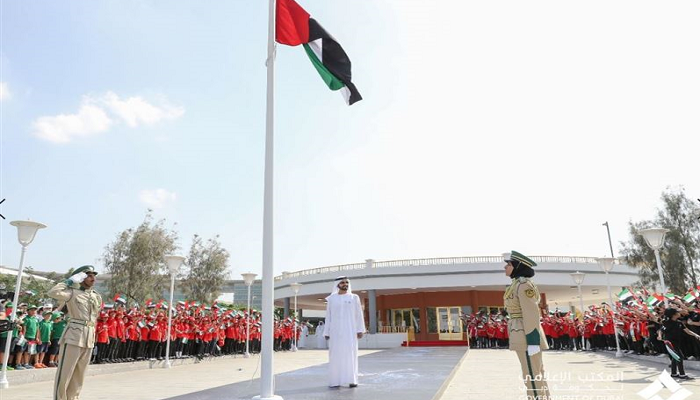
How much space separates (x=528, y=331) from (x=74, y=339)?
15.7 feet

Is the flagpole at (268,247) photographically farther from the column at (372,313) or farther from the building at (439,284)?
the column at (372,313)

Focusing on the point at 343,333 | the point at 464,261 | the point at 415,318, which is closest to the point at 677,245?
the point at 464,261

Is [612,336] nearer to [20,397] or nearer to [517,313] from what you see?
[517,313]

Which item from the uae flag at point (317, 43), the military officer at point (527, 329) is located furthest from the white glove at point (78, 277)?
the military officer at point (527, 329)

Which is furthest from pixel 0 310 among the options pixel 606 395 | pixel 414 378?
pixel 606 395

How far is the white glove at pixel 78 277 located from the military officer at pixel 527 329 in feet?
15.6

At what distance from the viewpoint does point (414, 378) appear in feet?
22.2

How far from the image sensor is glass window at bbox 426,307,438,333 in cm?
3238

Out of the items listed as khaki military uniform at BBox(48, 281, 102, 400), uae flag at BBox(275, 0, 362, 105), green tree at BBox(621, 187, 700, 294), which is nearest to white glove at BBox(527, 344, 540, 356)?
uae flag at BBox(275, 0, 362, 105)

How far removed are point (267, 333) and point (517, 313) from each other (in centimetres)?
274

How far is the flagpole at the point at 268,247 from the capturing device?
482cm

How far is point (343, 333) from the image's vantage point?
6395 millimetres

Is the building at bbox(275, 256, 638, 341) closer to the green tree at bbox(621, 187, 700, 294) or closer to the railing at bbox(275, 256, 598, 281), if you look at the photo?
the railing at bbox(275, 256, 598, 281)

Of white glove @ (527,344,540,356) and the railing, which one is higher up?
the railing
